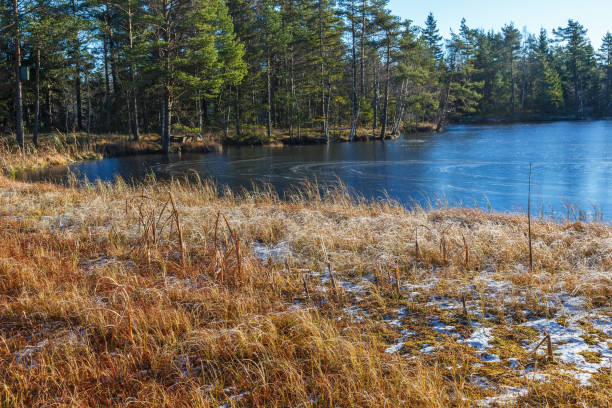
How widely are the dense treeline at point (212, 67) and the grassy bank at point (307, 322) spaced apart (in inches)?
752

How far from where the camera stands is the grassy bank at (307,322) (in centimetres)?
247

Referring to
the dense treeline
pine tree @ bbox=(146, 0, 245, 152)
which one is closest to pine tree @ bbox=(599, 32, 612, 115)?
the dense treeline

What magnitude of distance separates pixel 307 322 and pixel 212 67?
27.7m

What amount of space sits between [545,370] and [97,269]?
14.0 ft

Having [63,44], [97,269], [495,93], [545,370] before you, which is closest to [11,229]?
[97,269]

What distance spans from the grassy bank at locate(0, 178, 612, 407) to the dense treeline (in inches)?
752

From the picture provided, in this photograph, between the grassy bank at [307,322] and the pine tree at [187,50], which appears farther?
the pine tree at [187,50]

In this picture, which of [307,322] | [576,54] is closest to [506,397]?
[307,322]

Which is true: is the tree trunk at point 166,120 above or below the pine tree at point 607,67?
below

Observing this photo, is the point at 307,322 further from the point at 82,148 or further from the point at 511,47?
the point at 511,47

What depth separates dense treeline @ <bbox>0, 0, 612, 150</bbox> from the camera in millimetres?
25953

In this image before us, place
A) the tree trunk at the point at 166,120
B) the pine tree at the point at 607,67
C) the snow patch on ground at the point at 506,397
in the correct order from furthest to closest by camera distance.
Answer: the pine tree at the point at 607,67
the tree trunk at the point at 166,120
the snow patch on ground at the point at 506,397

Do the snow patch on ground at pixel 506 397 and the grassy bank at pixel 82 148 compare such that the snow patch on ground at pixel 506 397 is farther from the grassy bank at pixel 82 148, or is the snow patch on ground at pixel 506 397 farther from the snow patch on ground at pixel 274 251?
the grassy bank at pixel 82 148

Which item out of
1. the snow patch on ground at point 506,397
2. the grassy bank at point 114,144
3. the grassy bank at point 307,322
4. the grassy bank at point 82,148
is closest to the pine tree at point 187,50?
the grassy bank at point 82,148
